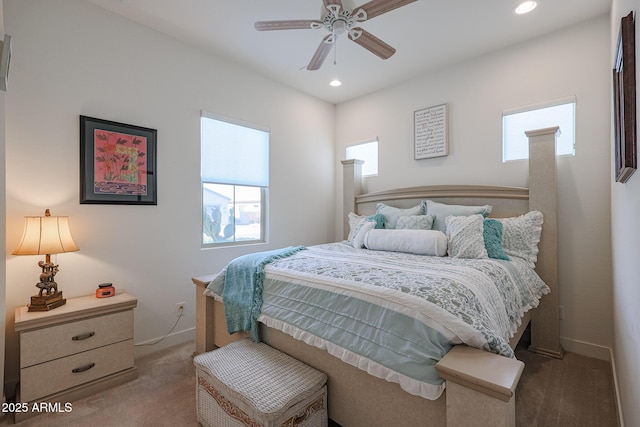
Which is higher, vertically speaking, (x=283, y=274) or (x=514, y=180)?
(x=514, y=180)

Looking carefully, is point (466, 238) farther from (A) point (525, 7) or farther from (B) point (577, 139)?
(A) point (525, 7)

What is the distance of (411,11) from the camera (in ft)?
7.91

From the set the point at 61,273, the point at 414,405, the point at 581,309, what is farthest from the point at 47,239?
the point at 581,309

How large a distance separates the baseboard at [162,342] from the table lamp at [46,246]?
2.53ft

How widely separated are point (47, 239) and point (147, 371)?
1.20 m

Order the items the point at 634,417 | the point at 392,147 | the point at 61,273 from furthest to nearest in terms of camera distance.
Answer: the point at 392,147 < the point at 61,273 < the point at 634,417

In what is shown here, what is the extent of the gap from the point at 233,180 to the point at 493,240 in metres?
2.59

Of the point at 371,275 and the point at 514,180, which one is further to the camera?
the point at 514,180

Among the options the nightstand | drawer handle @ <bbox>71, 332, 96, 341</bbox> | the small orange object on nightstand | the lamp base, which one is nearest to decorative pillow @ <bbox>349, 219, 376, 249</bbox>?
the nightstand

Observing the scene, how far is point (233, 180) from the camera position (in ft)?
10.9

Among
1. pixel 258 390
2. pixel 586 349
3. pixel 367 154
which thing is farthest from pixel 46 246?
pixel 586 349

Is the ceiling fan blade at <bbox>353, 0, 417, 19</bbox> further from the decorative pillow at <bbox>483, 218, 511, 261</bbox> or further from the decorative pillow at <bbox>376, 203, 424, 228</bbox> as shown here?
the decorative pillow at <bbox>376, 203, 424, 228</bbox>

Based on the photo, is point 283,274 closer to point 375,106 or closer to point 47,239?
point 47,239

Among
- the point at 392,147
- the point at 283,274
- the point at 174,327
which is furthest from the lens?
the point at 392,147
